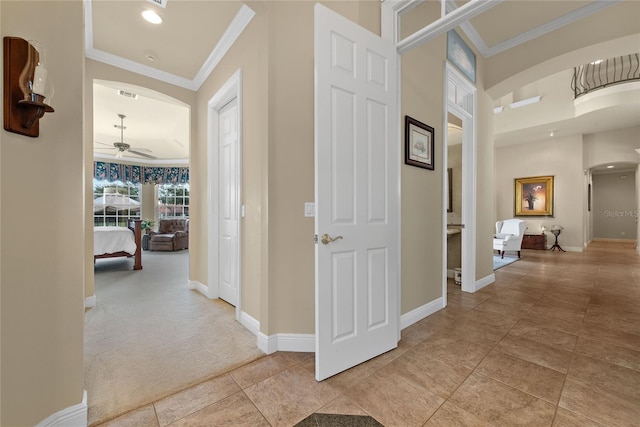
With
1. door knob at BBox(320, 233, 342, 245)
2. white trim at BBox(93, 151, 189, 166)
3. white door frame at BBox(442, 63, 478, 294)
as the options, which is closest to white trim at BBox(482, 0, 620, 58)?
white door frame at BBox(442, 63, 478, 294)

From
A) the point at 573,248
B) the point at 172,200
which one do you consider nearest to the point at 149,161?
the point at 172,200

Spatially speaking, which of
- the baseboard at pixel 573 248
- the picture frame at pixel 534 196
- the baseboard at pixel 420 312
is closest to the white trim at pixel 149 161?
the baseboard at pixel 420 312

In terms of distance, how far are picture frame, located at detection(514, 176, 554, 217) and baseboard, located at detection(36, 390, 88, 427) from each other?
10435 mm

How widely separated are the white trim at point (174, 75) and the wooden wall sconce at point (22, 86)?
1.91 m

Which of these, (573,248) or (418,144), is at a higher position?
(418,144)

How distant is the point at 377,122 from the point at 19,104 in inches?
75.2

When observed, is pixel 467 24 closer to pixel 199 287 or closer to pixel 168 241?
pixel 199 287

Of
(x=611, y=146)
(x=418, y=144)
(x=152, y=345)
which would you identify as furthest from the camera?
(x=611, y=146)

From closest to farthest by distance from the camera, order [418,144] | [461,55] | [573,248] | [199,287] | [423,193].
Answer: [418,144] → [423,193] → [461,55] → [199,287] → [573,248]

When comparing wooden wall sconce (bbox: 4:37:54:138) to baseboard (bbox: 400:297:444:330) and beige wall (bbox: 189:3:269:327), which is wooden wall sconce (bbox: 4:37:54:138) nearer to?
beige wall (bbox: 189:3:269:327)

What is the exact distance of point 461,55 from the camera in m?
3.39

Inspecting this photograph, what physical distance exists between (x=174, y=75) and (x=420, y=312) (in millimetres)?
4228

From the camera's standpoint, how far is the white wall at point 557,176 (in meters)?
7.60

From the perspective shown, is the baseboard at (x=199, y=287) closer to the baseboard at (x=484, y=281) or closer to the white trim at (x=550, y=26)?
the baseboard at (x=484, y=281)
